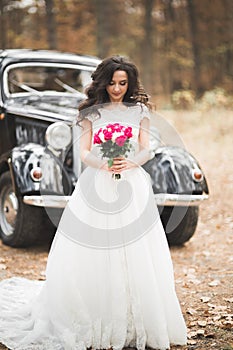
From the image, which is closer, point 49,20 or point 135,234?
point 135,234

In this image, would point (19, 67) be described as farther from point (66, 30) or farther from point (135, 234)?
point (66, 30)

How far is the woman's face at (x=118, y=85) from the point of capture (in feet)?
12.1

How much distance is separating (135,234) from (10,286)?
1513 mm

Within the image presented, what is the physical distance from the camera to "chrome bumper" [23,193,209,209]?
538 centimetres

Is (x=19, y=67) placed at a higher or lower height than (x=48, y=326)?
higher

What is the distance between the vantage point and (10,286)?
4535mm

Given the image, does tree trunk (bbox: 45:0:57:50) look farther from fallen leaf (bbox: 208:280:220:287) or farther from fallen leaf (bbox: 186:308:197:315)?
fallen leaf (bbox: 186:308:197:315)

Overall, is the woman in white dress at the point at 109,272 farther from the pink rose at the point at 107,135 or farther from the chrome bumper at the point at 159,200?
the chrome bumper at the point at 159,200

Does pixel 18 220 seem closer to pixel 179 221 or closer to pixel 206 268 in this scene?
pixel 179 221

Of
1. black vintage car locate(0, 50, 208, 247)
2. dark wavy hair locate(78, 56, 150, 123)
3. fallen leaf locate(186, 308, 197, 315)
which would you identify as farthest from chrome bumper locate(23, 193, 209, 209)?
dark wavy hair locate(78, 56, 150, 123)

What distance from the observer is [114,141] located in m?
3.52

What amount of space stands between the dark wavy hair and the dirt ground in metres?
1.62

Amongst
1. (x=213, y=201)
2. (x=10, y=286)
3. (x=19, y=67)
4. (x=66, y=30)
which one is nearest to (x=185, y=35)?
(x=66, y=30)

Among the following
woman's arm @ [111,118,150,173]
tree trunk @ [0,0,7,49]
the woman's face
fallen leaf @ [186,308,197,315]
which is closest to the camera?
woman's arm @ [111,118,150,173]
